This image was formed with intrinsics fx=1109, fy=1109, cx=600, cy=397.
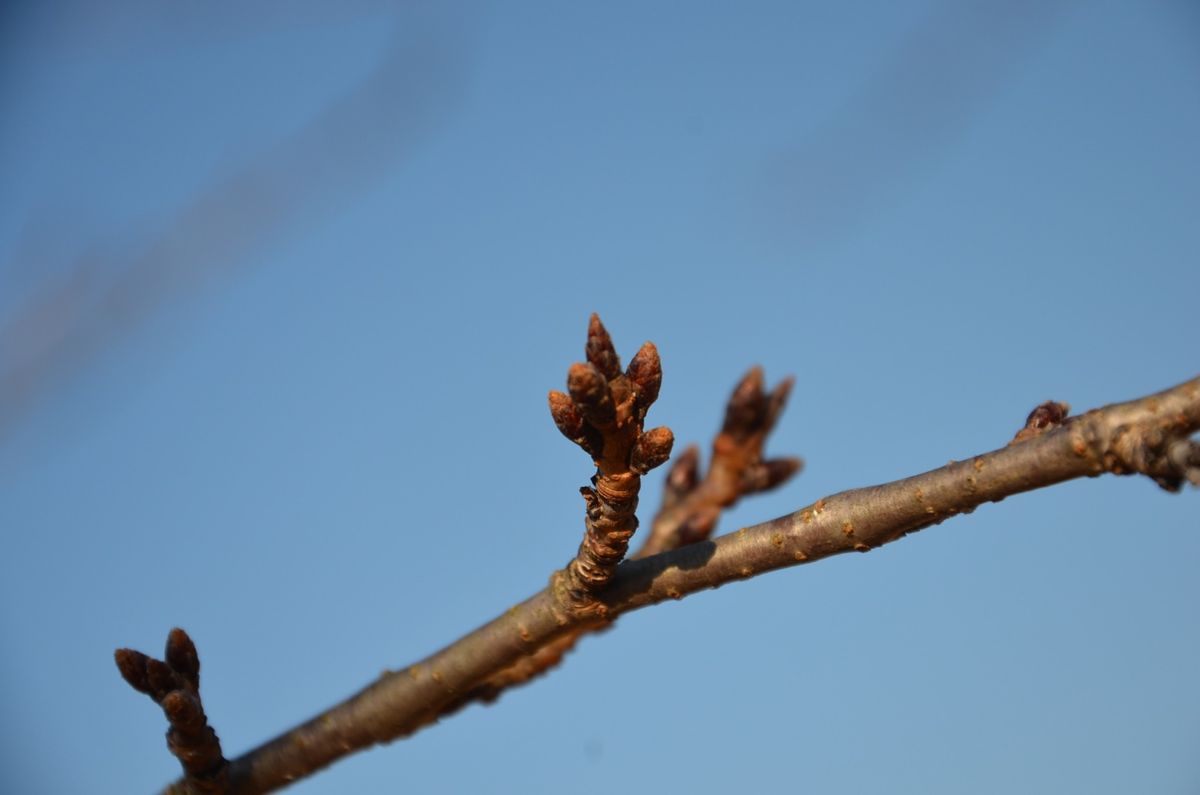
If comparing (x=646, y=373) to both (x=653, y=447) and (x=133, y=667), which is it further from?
(x=133, y=667)

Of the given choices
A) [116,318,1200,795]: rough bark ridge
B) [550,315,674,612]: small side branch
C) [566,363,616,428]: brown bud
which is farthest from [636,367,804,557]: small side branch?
[566,363,616,428]: brown bud

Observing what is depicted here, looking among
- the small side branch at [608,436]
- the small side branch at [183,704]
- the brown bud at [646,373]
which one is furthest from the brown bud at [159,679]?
the brown bud at [646,373]

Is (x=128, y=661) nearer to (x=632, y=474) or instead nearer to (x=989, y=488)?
(x=632, y=474)

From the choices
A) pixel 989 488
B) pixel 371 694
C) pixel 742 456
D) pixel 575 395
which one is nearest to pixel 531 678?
pixel 371 694

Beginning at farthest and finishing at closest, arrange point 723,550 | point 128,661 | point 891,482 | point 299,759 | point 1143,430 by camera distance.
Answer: point 299,759 < point 128,661 < point 723,550 < point 891,482 < point 1143,430

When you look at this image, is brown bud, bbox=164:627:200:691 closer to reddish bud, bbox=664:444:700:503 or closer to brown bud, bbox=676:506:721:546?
brown bud, bbox=676:506:721:546

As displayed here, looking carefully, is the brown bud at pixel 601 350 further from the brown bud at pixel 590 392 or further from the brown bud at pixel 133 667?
the brown bud at pixel 133 667

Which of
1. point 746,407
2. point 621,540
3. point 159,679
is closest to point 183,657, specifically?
point 159,679
